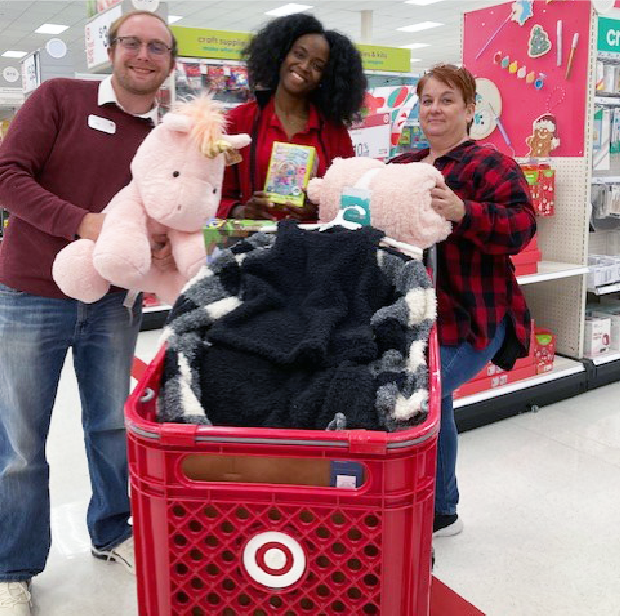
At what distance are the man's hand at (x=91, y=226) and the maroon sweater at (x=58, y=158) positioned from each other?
0.11m

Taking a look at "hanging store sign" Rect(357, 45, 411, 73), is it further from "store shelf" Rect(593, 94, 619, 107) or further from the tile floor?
the tile floor

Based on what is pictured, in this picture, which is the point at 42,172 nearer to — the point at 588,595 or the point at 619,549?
the point at 588,595

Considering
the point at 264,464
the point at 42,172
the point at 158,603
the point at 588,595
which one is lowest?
the point at 588,595

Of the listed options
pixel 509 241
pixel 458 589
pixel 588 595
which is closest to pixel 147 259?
pixel 509 241

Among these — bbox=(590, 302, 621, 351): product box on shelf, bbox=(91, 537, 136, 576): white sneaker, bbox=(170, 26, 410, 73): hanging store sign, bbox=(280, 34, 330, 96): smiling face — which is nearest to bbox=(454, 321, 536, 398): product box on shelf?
bbox=(590, 302, 621, 351): product box on shelf

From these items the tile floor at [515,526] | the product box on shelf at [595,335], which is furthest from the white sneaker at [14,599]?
the product box on shelf at [595,335]

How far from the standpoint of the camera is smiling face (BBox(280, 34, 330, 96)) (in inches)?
70.9

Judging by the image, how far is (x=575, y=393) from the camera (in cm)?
378

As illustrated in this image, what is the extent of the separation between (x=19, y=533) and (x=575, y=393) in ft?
9.62

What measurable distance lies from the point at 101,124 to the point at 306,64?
0.55 metres

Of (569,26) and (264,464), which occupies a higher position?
(569,26)

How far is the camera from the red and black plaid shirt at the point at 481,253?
1.73 metres

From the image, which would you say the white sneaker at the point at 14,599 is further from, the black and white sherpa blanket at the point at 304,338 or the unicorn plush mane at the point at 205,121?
the unicorn plush mane at the point at 205,121

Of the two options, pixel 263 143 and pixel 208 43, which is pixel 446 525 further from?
pixel 208 43
